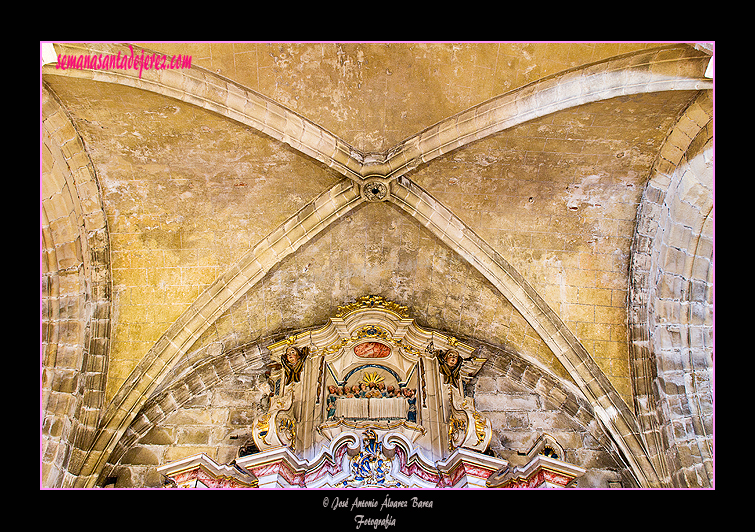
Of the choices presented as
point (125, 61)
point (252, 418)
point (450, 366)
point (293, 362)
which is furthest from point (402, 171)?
point (252, 418)

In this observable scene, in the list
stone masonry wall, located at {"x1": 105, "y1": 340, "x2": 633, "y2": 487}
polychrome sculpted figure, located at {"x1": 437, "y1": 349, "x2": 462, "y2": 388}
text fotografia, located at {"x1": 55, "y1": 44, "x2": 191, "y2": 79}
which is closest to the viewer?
text fotografia, located at {"x1": 55, "y1": 44, "x2": 191, "y2": 79}

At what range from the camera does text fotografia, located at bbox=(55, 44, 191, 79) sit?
620 centimetres

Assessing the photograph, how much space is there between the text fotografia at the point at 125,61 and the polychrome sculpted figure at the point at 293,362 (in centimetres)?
348

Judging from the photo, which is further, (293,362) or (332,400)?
(293,362)

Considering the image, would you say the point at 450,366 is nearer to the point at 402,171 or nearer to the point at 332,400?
the point at 332,400

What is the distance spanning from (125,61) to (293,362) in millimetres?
3789

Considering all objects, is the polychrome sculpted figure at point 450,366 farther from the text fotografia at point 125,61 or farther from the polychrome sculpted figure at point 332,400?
the text fotografia at point 125,61

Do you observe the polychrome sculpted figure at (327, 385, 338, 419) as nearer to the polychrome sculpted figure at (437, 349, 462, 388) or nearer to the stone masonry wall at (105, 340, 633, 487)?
the stone masonry wall at (105, 340, 633, 487)

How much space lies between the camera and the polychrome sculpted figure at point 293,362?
7617 mm

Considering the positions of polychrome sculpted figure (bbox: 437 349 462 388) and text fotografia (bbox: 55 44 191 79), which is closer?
text fotografia (bbox: 55 44 191 79)

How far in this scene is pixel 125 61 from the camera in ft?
20.7

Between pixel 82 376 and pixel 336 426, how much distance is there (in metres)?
2.83
